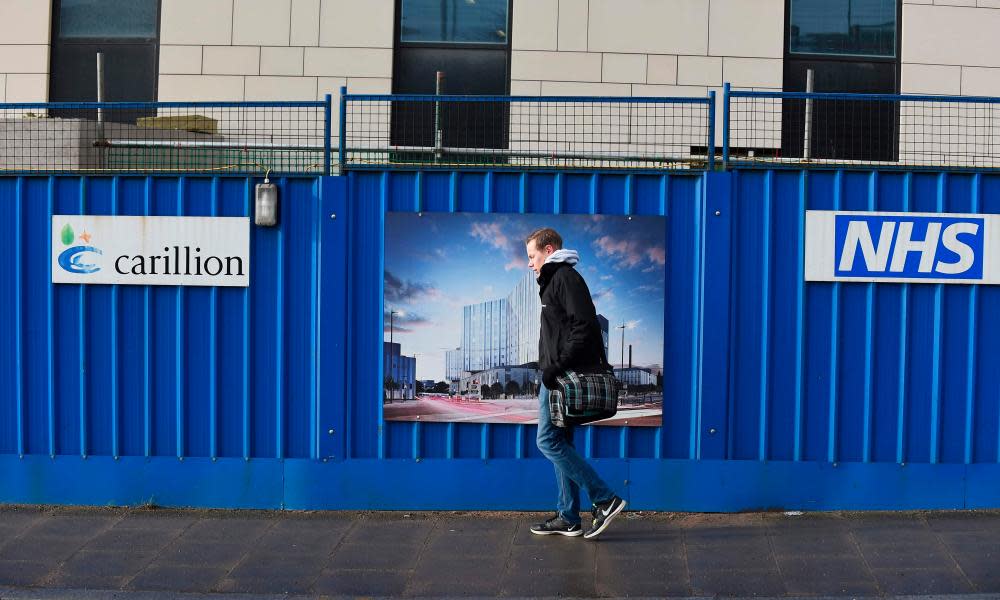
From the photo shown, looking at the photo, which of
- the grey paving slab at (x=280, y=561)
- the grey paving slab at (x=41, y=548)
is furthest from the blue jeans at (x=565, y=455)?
the grey paving slab at (x=41, y=548)

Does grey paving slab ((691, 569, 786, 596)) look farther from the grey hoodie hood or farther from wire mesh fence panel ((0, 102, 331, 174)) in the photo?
wire mesh fence panel ((0, 102, 331, 174))

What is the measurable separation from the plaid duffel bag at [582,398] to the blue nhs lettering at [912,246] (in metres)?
1.94

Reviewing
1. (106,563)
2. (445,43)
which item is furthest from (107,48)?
(106,563)

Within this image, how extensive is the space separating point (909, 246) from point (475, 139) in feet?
11.2

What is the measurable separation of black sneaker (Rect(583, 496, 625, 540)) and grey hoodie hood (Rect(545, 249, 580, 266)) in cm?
144

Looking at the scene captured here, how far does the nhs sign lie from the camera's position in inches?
276

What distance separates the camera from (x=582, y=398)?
6219 mm

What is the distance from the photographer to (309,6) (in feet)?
36.0

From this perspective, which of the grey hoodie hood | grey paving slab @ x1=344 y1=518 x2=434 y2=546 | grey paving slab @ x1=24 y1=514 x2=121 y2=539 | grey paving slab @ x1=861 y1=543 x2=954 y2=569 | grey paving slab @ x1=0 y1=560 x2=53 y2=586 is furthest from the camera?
grey paving slab @ x1=24 y1=514 x2=121 y2=539

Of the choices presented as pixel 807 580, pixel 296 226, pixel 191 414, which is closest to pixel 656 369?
pixel 807 580

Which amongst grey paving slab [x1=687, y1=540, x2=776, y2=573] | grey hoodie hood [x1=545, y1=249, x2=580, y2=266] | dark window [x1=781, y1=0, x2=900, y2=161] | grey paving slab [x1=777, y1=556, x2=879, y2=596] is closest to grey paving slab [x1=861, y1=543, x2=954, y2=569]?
grey paving slab [x1=777, y1=556, x2=879, y2=596]

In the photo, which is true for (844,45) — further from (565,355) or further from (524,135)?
(565,355)

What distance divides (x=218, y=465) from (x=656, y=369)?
9.84ft

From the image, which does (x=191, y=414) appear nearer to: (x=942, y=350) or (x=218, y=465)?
(x=218, y=465)
